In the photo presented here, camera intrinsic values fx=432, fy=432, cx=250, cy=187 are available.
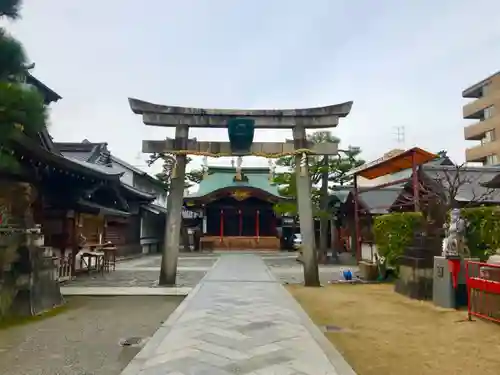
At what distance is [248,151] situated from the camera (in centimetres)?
1245

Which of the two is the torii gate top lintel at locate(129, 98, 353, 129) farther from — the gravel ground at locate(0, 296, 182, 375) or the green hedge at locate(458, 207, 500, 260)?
the gravel ground at locate(0, 296, 182, 375)

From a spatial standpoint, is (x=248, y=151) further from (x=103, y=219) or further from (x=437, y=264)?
(x=103, y=219)

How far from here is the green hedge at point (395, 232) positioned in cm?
1133

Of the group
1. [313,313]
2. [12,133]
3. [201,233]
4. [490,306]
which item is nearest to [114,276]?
[313,313]

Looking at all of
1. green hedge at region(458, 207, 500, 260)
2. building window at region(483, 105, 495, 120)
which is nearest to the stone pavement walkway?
green hedge at region(458, 207, 500, 260)

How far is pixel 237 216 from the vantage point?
1364 inches

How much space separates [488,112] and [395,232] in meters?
34.5

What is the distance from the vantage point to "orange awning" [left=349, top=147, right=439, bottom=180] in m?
13.1

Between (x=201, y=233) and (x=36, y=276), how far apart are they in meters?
26.9

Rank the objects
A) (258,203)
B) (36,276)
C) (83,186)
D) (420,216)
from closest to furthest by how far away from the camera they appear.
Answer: (36,276) → (420,216) → (83,186) → (258,203)

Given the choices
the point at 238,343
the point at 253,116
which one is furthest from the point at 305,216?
the point at 238,343

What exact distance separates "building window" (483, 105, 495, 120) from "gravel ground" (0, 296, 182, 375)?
39374 millimetres

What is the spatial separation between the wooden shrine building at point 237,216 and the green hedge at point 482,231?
22951mm

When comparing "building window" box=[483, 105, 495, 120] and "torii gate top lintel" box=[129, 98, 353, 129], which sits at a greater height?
"building window" box=[483, 105, 495, 120]
